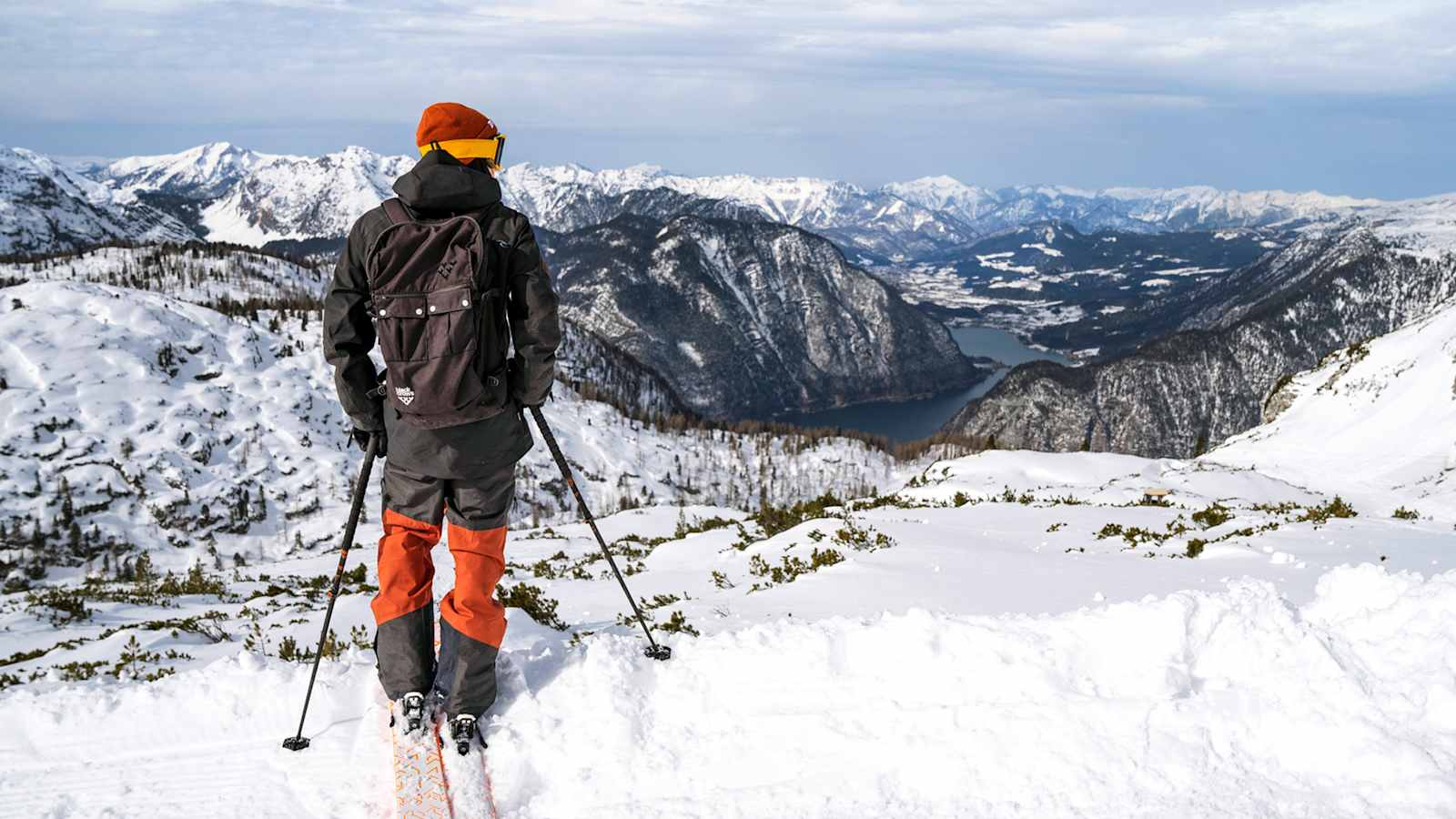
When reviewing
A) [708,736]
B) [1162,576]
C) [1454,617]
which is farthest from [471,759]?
[1162,576]

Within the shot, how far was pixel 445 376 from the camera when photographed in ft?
17.7

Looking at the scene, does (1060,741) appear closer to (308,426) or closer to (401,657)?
(401,657)

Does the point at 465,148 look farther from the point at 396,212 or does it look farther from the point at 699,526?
the point at 699,526

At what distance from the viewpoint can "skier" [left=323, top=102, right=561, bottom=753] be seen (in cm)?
538

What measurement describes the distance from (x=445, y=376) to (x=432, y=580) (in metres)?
1.69

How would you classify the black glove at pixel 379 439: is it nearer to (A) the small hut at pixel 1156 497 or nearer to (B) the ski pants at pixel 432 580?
(B) the ski pants at pixel 432 580

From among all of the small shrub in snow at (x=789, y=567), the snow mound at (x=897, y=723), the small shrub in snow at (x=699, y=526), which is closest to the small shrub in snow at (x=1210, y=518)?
the small shrub in snow at (x=789, y=567)

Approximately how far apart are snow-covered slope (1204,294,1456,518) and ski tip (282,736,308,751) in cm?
3104

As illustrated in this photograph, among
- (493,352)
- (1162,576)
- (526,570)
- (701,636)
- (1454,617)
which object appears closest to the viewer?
(1454,617)

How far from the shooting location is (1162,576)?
9305 mm

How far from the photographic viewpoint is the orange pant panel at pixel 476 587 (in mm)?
5742

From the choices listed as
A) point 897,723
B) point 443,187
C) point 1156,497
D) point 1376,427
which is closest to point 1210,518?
point 1156,497

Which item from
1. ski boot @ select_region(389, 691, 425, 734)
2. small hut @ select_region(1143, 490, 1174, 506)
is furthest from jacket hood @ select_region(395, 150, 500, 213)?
small hut @ select_region(1143, 490, 1174, 506)

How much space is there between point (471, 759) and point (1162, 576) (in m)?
8.34
